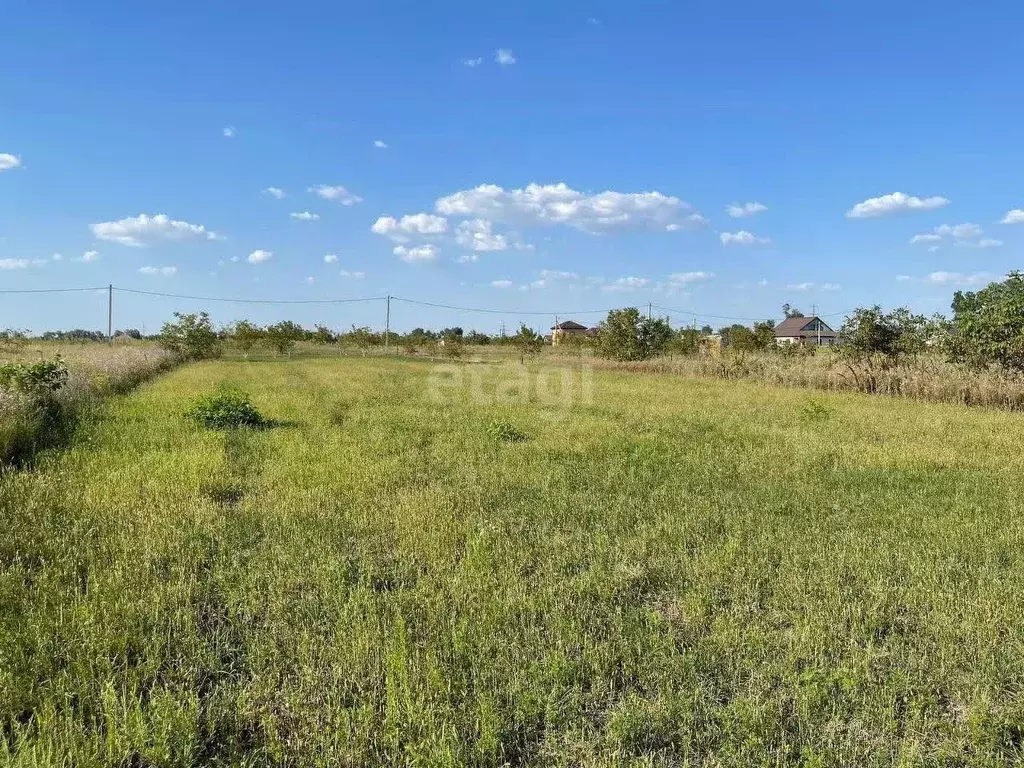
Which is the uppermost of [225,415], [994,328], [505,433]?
[994,328]

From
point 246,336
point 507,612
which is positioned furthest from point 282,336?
point 507,612

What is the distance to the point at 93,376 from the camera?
16.0m

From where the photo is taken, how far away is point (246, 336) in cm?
4903

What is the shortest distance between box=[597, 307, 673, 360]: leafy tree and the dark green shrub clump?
2820 cm

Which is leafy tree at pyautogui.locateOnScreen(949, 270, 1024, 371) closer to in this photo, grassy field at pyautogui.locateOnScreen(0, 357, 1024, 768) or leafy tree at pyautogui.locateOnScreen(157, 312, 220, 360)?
grassy field at pyautogui.locateOnScreen(0, 357, 1024, 768)

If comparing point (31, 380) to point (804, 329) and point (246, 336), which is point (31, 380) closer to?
point (246, 336)

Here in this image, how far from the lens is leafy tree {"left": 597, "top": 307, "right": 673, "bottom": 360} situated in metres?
→ 36.6

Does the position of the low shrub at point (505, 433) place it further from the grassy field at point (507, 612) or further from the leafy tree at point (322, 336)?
the leafy tree at point (322, 336)

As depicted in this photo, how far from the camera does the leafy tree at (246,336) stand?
4903cm

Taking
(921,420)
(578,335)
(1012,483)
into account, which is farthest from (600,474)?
(578,335)

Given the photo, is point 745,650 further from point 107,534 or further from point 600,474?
point 107,534

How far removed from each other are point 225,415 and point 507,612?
28.6 ft

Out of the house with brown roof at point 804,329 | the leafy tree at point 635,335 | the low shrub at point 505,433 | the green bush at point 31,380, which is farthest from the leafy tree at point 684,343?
the house with brown roof at point 804,329

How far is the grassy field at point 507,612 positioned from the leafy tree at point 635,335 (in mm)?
28573
